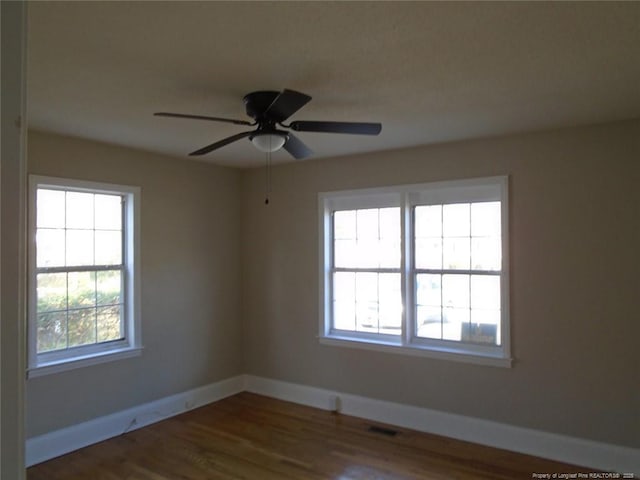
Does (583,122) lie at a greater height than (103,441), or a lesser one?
greater

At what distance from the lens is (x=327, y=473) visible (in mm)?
3500

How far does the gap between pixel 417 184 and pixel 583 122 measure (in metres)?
1.42

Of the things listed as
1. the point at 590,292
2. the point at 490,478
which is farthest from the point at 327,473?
the point at 590,292

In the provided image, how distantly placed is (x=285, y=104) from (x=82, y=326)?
290cm

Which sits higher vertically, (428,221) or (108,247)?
(428,221)

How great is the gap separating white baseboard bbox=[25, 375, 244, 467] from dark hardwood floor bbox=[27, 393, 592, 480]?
0.08 metres

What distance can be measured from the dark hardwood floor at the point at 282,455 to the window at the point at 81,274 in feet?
2.67

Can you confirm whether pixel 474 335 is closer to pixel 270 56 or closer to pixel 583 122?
pixel 583 122

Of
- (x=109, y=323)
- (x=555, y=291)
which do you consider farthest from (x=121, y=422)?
(x=555, y=291)

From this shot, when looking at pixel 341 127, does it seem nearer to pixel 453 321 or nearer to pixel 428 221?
pixel 428 221

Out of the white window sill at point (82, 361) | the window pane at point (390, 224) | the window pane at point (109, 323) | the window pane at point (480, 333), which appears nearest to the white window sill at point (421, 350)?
the window pane at point (480, 333)

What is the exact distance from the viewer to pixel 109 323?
432 centimetres

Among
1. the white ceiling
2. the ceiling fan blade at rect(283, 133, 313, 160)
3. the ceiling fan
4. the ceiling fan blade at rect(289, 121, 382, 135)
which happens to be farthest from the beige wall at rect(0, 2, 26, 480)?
the ceiling fan blade at rect(283, 133, 313, 160)

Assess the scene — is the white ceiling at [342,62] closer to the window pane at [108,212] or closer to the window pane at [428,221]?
the window pane at [108,212]
